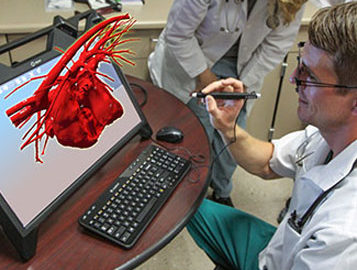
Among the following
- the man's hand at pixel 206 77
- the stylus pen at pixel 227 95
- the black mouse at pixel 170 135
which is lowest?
the man's hand at pixel 206 77

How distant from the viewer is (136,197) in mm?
966

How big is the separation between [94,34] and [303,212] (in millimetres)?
652

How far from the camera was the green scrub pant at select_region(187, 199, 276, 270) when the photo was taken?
116 cm

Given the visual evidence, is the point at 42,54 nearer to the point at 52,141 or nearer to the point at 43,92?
the point at 43,92

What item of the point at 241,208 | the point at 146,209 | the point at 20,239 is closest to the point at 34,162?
the point at 20,239

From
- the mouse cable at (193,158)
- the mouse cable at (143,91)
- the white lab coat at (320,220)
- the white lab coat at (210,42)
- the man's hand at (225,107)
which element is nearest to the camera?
the white lab coat at (320,220)

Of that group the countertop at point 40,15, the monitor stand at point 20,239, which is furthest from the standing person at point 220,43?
the monitor stand at point 20,239

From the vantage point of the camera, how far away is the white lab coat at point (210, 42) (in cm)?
149

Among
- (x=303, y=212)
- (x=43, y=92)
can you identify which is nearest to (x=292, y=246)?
(x=303, y=212)

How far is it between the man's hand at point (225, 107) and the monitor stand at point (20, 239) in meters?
0.58

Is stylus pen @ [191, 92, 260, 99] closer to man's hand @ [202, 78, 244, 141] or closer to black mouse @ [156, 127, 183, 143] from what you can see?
man's hand @ [202, 78, 244, 141]

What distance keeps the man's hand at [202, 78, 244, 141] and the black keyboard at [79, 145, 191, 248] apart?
7.0 inches

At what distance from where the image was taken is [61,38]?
0.96 meters

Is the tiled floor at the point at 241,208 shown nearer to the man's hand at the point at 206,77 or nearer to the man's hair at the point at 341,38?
the man's hand at the point at 206,77
